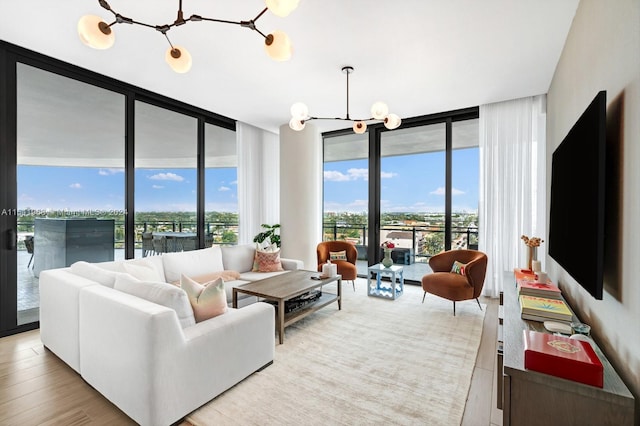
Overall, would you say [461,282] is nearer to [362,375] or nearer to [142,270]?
[362,375]

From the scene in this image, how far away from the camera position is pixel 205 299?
2125 millimetres

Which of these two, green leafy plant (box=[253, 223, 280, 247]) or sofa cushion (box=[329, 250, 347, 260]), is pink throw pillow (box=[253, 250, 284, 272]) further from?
green leafy plant (box=[253, 223, 280, 247])

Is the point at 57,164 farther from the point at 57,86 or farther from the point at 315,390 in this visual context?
the point at 315,390

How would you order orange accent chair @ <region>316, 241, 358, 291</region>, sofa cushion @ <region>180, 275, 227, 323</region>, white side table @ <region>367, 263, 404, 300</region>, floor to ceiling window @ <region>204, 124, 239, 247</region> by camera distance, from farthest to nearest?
floor to ceiling window @ <region>204, 124, 239, 247</region>
orange accent chair @ <region>316, 241, 358, 291</region>
white side table @ <region>367, 263, 404, 300</region>
sofa cushion @ <region>180, 275, 227, 323</region>

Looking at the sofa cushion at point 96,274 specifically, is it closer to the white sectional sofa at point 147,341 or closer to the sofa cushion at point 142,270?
the white sectional sofa at point 147,341

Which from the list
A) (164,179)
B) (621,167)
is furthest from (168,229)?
(621,167)

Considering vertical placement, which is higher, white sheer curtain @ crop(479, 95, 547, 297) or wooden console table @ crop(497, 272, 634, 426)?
white sheer curtain @ crop(479, 95, 547, 297)

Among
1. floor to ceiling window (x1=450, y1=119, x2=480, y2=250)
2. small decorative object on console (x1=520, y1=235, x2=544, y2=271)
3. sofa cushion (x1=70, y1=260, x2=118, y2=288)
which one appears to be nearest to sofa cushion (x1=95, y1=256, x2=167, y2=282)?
sofa cushion (x1=70, y1=260, x2=118, y2=288)

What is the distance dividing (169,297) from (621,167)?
249 centimetres

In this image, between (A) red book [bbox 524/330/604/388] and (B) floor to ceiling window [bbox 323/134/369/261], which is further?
(B) floor to ceiling window [bbox 323/134/369/261]

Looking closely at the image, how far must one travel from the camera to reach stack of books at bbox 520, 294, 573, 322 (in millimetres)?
1951

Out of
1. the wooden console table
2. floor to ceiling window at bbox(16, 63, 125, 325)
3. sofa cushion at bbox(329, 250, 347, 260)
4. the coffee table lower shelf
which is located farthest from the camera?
sofa cushion at bbox(329, 250, 347, 260)

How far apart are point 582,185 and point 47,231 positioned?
4822 millimetres

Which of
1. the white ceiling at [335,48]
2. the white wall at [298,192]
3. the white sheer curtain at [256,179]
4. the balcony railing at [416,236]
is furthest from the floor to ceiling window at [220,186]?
the balcony railing at [416,236]
